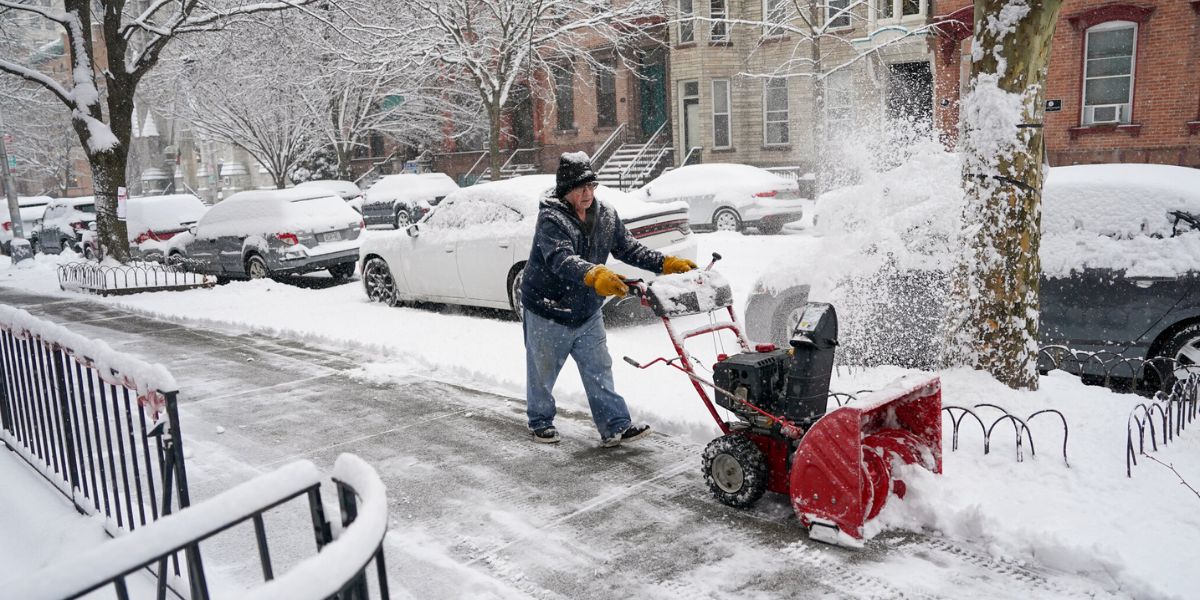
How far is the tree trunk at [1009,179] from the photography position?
5906 millimetres

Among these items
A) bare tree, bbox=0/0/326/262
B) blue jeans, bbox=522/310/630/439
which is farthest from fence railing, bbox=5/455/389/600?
bare tree, bbox=0/0/326/262

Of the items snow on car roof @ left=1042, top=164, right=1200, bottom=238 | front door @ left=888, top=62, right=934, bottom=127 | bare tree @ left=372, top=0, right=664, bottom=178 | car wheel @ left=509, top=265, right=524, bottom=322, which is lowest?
car wheel @ left=509, top=265, right=524, bottom=322

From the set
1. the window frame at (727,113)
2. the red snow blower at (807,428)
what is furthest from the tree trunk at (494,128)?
the red snow blower at (807,428)

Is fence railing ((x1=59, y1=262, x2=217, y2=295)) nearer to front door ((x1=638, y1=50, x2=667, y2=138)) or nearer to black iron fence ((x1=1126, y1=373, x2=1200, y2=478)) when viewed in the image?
black iron fence ((x1=1126, y1=373, x2=1200, y2=478))

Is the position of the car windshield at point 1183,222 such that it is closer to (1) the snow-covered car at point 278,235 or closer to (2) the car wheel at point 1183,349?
(2) the car wheel at point 1183,349

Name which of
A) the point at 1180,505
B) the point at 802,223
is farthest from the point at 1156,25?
the point at 1180,505

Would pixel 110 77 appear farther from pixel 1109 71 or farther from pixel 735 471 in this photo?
pixel 1109 71

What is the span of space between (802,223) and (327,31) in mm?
14427

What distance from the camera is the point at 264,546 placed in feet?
8.70

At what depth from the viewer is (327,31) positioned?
2455 cm

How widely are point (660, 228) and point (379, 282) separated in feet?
15.1

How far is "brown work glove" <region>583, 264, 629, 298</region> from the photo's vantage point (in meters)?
4.76

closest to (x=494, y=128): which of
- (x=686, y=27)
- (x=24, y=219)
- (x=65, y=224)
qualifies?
(x=686, y=27)

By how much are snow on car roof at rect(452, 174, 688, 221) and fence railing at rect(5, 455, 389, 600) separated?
289 inches
